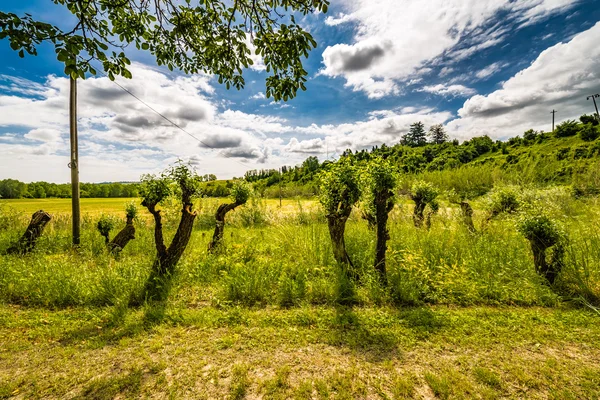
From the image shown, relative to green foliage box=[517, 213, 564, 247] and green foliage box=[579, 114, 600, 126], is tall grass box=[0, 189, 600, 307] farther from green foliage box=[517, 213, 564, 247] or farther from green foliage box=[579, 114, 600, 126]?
green foliage box=[579, 114, 600, 126]

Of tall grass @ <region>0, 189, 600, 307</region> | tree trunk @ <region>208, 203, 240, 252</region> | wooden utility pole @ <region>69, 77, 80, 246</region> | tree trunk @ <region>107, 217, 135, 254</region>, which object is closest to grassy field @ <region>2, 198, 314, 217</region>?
tree trunk @ <region>107, 217, 135, 254</region>

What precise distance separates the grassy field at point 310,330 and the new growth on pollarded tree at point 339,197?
18.5 inches

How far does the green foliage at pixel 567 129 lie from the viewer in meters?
46.7

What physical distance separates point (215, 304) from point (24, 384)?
7.70 feet

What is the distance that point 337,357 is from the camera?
2988 millimetres

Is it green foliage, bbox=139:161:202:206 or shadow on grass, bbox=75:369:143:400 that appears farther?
green foliage, bbox=139:161:202:206

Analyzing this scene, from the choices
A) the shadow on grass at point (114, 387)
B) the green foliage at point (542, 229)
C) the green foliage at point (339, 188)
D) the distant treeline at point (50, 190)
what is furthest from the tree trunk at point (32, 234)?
the distant treeline at point (50, 190)

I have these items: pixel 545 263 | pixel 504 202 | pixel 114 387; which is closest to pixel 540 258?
pixel 545 263

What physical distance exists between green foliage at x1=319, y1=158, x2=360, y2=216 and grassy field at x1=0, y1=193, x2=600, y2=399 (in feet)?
4.28

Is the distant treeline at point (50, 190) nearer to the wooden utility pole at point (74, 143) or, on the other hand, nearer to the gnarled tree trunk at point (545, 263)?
the wooden utility pole at point (74, 143)

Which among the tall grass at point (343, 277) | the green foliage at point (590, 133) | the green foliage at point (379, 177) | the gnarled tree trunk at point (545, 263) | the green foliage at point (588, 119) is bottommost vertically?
the tall grass at point (343, 277)

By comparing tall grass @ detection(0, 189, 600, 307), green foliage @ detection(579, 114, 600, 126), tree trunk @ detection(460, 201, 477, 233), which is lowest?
tall grass @ detection(0, 189, 600, 307)

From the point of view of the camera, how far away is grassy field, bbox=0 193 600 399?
2545 millimetres

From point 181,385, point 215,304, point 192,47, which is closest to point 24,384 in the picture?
point 181,385
